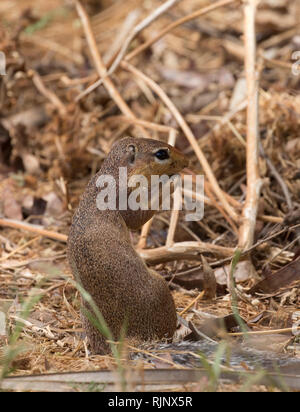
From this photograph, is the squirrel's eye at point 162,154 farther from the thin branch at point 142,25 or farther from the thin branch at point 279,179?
the thin branch at point 142,25

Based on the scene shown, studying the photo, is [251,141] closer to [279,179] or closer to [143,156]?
[279,179]

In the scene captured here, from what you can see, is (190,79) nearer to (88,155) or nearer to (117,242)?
(88,155)

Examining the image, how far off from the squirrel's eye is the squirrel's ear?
3.6 inches

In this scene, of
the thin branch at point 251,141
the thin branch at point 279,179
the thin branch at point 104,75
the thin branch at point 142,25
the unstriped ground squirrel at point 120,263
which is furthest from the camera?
the thin branch at point 104,75

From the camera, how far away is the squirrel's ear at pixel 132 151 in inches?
113

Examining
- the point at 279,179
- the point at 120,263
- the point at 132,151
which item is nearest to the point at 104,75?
the point at 279,179

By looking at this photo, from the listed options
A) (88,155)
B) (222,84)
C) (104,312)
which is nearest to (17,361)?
(104,312)

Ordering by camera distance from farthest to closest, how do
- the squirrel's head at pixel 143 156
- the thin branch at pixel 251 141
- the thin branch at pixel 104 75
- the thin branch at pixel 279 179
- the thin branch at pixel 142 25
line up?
the thin branch at pixel 104 75
the thin branch at pixel 142 25
the thin branch at pixel 279 179
the thin branch at pixel 251 141
the squirrel's head at pixel 143 156

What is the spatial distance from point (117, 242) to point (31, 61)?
473 centimetres

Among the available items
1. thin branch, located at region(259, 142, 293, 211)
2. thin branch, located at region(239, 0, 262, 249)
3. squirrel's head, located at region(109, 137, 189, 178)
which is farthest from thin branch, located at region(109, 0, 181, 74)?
squirrel's head, located at region(109, 137, 189, 178)

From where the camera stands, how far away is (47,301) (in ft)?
11.4

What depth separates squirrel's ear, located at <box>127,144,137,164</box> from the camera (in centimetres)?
287

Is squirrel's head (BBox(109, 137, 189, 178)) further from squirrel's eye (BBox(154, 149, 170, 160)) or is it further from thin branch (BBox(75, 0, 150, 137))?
thin branch (BBox(75, 0, 150, 137))

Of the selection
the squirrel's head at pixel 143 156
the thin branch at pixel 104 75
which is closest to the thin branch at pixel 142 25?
the thin branch at pixel 104 75
